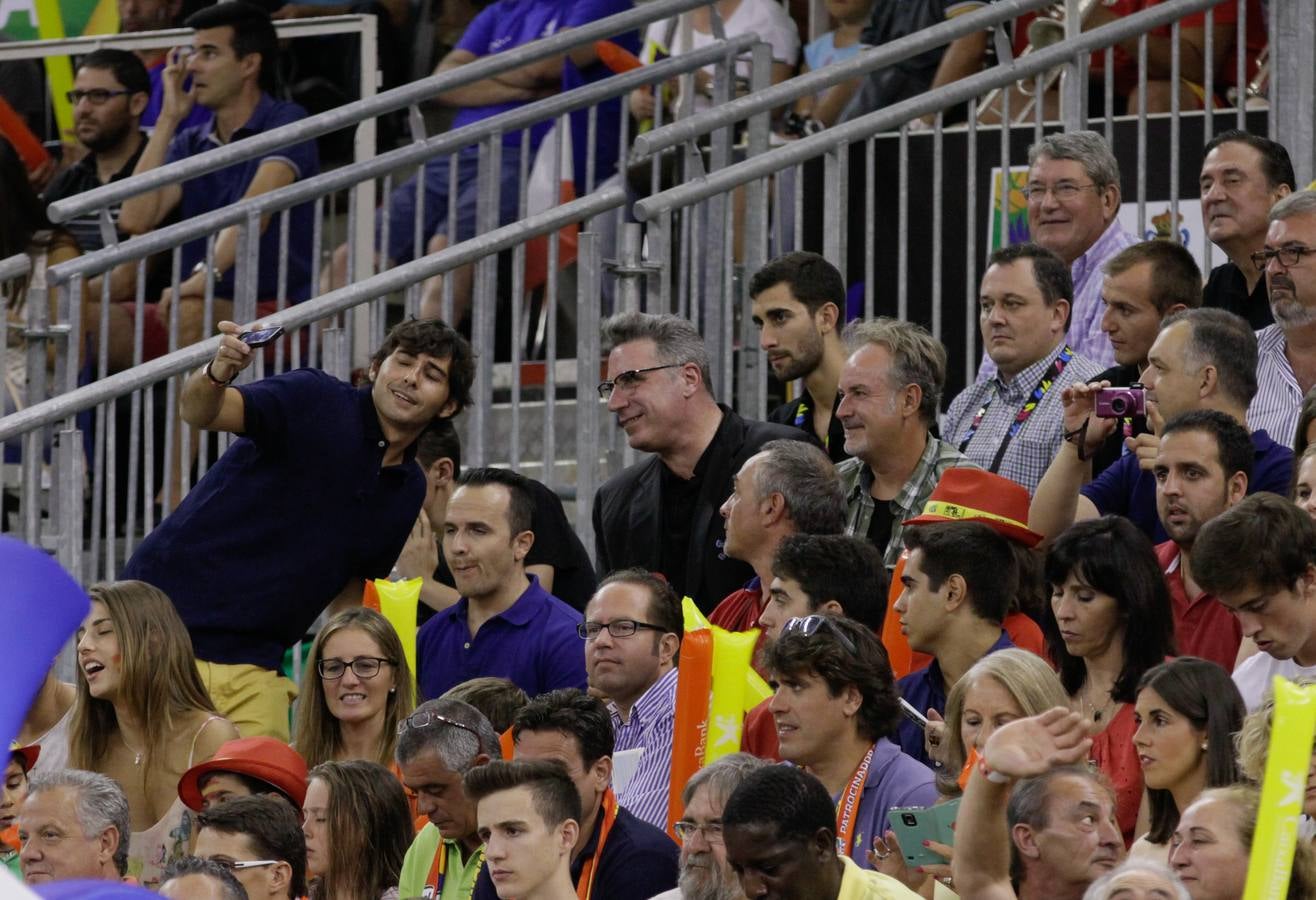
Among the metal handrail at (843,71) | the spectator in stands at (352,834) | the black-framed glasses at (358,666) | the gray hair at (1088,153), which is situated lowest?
the spectator in stands at (352,834)

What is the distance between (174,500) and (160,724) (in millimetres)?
1847

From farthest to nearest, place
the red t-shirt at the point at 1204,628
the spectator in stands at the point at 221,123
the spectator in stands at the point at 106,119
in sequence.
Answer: the spectator in stands at the point at 106,119
the spectator in stands at the point at 221,123
the red t-shirt at the point at 1204,628

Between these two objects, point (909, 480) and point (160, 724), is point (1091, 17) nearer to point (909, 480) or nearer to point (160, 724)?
point (909, 480)

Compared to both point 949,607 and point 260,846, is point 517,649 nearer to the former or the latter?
point 260,846

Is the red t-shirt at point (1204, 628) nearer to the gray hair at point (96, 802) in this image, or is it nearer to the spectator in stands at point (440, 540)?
the spectator in stands at point (440, 540)

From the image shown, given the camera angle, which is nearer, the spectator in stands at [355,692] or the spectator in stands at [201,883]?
the spectator in stands at [201,883]

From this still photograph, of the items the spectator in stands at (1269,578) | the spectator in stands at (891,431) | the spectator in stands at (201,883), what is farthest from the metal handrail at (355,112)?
the spectator in stands at (1269,578)

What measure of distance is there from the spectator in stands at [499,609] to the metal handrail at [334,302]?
1182 millimetres

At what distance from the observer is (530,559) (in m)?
8.61

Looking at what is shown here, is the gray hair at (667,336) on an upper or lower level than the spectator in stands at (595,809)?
upper

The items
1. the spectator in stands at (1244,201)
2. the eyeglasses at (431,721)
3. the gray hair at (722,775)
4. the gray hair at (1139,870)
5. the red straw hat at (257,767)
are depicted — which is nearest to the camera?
the gray hair at (1139,870)

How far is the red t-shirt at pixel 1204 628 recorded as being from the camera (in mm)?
6688

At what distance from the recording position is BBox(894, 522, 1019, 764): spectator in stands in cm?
680

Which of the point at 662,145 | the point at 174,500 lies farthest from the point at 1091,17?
the point at 174,500
